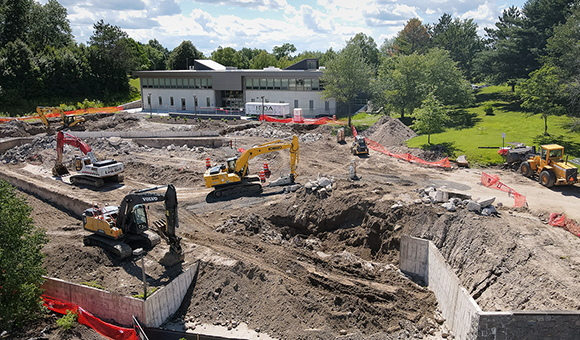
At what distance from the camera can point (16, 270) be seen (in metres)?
15.4

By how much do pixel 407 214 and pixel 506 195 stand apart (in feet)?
23.4

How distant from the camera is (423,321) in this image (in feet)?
53.6

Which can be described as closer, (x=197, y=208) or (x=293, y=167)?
(x=197, y=208)

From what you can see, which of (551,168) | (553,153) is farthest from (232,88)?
(551,168)

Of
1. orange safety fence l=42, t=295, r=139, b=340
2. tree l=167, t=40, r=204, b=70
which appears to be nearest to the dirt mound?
orange safety fence l=42, t=295, r=139, b=340

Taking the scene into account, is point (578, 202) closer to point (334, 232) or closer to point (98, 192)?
point (334, 232)

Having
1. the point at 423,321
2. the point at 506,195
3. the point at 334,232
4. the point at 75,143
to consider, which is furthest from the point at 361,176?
the point at 75,143

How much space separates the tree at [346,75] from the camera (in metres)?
45.9

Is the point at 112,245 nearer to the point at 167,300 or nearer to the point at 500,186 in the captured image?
the point at 167,300

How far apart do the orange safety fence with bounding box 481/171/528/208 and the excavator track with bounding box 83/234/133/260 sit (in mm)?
19719

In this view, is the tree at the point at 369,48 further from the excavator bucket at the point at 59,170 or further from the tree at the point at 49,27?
the excavator bucket at the point at 59,170

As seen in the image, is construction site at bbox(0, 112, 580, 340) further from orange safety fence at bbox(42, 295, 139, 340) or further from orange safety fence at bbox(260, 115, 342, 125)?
orange safety fence at bbox(260, 115, 342, 125)

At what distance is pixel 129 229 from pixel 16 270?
500 cm

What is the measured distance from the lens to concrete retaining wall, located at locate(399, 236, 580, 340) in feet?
43.6
